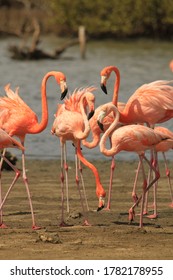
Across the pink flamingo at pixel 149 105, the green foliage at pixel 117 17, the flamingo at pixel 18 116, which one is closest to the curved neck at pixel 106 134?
the flamingo at pixel 18 116

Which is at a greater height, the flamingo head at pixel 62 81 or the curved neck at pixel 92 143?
the flamingo head at pixel 62 81

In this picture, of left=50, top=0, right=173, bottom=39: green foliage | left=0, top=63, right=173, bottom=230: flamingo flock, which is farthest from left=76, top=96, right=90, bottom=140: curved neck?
left=50, top=0, right=173, bottom=39: green foliage

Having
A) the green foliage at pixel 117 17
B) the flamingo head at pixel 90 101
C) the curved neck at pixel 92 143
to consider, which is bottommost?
the green foliage at pixel 117 17

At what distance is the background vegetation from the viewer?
49625mm

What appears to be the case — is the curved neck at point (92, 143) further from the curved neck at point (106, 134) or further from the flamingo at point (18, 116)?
the curved neck at point (106, 134)

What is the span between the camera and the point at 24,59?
120 feet

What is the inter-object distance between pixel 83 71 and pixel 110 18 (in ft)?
60.0

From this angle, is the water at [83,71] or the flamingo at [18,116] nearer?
the flamingo at [18,116]

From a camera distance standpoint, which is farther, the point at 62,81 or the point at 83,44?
the point at 83,44

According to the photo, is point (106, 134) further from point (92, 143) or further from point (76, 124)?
point (92, 143)

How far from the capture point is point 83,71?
32.4 m

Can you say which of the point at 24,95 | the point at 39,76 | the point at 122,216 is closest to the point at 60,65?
the point at 39,76

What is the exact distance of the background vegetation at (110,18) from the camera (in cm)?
4962

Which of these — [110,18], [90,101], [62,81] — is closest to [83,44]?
[110,18]
